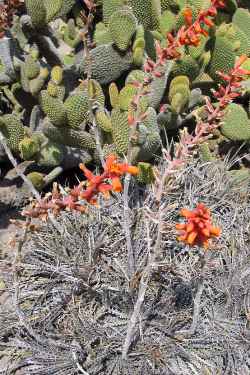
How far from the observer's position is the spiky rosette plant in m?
1.99

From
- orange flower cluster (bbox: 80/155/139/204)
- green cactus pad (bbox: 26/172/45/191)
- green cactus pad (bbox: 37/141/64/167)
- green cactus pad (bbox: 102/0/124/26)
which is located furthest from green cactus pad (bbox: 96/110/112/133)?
orange flower cluster (bbox: 80/155/139/204)

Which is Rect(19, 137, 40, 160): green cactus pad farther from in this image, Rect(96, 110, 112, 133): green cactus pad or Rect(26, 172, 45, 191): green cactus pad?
Rect(96, 110, 112, 133): green cactus pad

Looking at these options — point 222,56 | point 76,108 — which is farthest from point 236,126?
point 76,108

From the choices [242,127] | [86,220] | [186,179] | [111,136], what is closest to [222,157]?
[242,127]

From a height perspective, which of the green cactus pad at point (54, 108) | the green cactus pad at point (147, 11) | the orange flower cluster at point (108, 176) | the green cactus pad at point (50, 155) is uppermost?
the orange flower cluster at point (108, 176)

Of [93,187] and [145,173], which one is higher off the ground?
[93,187]

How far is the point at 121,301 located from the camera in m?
2.17

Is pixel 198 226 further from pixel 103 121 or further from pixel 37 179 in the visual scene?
pixel 37 179

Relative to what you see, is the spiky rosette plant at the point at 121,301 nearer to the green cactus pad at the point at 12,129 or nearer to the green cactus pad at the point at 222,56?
the green cactus pad at the point at 12,129

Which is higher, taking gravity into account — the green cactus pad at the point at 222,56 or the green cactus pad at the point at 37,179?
the green cactus pad at the point at 222,56

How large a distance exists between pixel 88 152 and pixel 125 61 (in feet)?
1.86

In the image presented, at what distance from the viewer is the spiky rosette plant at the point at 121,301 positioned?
199 centimetres

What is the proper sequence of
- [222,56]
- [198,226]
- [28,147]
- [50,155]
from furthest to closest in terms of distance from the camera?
[222,56] → [50,155] → [28,147] → [198,226]

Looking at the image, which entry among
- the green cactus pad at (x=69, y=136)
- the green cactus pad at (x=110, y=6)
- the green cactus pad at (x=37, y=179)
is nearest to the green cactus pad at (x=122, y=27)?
the green cactus pad at (x=110, y=6)
